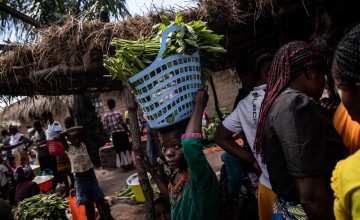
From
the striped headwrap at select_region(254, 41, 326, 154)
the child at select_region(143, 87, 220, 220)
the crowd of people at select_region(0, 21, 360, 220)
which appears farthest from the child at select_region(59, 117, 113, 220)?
the striped headwrap at select_region(254, 41, 326, 154)

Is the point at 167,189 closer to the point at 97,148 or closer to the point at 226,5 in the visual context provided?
the point at 226,5

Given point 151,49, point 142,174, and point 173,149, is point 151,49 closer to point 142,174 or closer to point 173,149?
point 173,149

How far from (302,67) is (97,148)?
1012 cm

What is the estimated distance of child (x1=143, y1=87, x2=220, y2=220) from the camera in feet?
5.35

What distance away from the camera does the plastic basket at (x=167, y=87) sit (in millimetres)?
1672

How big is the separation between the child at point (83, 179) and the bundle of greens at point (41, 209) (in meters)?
0.88

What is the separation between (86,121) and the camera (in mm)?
10523

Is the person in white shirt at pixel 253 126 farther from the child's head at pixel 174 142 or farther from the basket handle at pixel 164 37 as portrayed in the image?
the basket handle at pixel 164 37

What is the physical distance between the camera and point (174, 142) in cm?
190

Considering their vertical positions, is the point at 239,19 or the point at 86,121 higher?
the point at 239,19

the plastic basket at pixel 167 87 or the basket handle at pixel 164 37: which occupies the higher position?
the basket handle at pixel 164 37

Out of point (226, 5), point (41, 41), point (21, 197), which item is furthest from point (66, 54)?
point (21, 197)

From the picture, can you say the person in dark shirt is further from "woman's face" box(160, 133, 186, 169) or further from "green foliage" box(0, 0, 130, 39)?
"green foliage" box(0, 0, 130, 39)

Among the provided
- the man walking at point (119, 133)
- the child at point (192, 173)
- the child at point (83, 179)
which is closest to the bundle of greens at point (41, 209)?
the child at point (83, 179)
